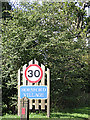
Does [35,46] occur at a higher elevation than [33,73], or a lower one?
higher

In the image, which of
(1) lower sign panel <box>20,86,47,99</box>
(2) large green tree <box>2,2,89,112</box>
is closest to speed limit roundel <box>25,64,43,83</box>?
(1) lower sign panel <box>20,86,47,99</box>

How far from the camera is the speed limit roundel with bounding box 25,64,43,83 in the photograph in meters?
7.50

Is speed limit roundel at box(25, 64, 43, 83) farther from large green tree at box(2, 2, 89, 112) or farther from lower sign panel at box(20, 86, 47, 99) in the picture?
large green tree at box(2, 2, 89, 112)

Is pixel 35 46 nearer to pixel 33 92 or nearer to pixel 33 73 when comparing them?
pixel 33 73

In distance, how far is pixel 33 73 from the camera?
7492 mm

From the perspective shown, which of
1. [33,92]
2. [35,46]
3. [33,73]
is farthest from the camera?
[35,46]

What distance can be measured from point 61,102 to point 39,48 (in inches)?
135

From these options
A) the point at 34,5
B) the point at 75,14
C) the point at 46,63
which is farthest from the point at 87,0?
the point at 46,63

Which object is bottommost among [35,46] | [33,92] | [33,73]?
[33,92]

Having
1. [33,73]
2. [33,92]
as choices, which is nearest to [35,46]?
[33,73]

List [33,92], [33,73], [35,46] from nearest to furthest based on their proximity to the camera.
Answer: [33,92] → [33,73] → [35,46]

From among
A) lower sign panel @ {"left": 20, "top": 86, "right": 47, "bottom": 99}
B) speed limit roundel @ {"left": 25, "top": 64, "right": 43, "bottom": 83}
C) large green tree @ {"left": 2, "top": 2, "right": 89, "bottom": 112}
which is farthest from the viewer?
large green tree @ {"left": 2, "top": 2, "right": 89, "bottom": 112}

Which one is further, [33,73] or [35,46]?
[35,46]

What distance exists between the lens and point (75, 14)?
46.9 ft
